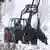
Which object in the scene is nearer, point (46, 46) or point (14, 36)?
point (46, 46)

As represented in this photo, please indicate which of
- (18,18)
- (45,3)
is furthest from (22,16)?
(45,3)

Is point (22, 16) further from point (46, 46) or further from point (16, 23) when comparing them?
point (46, 46)

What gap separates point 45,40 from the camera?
57 cm

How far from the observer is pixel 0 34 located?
0.70m

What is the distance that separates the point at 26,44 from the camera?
0.63 meters

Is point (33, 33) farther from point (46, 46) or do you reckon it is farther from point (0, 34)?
point (0, 34)

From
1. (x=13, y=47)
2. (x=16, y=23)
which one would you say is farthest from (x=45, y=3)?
(x=13, y=47)

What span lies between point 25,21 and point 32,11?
0.07 m

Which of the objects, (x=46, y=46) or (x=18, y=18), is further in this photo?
(x=18, y=18)

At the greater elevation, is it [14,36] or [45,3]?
[45,3]

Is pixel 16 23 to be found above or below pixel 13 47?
above

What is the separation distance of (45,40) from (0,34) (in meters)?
0.28

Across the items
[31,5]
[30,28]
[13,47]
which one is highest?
[31,5]

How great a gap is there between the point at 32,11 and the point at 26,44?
7.1 inches
